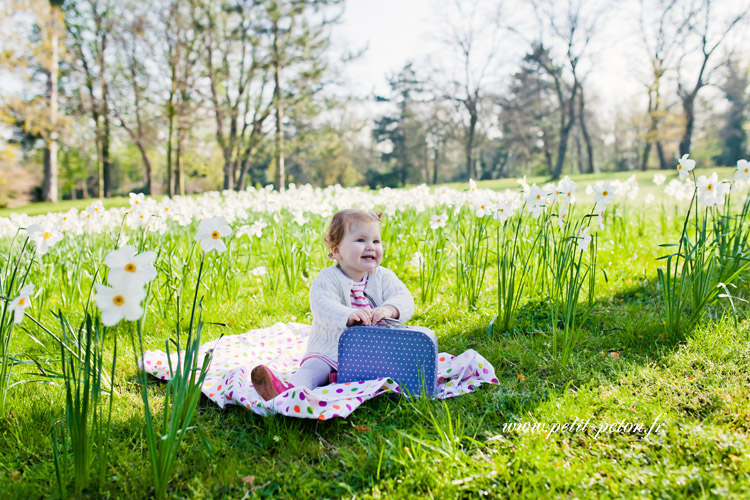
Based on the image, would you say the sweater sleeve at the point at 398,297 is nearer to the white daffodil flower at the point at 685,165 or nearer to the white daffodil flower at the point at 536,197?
the white daffodil flower at the point at 536,197

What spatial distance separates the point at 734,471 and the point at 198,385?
69.6 inches

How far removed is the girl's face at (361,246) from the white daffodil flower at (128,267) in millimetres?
1263

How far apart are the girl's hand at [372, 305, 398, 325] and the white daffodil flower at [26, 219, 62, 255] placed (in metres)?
1.46

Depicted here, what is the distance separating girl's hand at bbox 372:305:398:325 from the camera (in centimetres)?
243

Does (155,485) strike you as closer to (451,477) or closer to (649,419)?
(451,477)

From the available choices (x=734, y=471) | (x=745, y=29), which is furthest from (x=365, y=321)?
(x=745, y=29)

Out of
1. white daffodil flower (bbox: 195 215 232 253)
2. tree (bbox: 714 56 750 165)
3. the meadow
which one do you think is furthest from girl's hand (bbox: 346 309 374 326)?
tree (bbox: 714 56 750 165)

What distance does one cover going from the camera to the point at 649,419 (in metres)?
1.95

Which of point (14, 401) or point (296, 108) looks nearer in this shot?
point (14, 401)

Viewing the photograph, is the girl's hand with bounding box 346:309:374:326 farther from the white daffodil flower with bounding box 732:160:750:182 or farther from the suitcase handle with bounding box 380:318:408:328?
A: the white daffodil flower with bounding box 732:160:750:182

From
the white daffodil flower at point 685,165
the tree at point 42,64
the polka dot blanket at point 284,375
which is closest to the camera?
the polka dot blanket at point 284,375

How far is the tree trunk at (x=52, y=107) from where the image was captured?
51.9ft

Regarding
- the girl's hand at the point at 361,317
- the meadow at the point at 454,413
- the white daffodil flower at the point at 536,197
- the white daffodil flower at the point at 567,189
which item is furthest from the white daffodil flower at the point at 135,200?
the white daffodil flower at the point at 567,189

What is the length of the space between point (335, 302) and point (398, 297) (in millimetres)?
362
